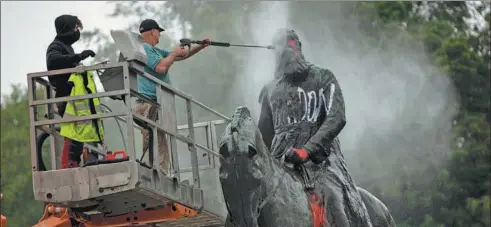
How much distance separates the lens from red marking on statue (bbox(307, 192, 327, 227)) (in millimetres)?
15055

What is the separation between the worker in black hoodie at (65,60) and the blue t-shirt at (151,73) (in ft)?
1.98

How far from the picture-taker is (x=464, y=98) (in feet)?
140

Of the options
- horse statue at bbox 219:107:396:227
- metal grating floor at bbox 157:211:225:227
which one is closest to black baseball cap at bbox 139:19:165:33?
metal grating floor at bbox 157:211:225:227

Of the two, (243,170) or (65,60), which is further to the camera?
(65,60)

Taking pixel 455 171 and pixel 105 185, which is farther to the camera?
pixel 455 171

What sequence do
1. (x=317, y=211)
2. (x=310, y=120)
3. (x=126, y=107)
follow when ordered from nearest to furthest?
1. (x=317, y=211)
2. (x=310, y=120)
3. (x=126, y=107)

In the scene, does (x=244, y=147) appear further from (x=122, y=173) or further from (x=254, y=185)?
(x=122, y=173)

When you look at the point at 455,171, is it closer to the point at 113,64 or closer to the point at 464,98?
the point at 464,98

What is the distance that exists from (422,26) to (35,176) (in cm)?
2947

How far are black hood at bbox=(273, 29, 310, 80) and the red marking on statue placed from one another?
1.34 meters

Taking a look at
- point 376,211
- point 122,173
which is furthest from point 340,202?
point 122,173

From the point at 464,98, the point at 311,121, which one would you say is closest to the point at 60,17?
the point at 311,121

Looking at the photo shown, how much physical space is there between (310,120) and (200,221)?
2.97 metres

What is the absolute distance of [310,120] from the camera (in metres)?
15.9
